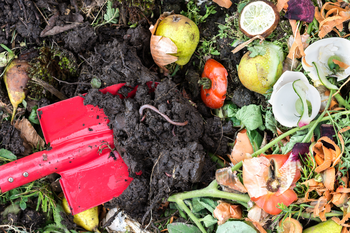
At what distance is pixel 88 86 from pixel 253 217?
4.91 feet

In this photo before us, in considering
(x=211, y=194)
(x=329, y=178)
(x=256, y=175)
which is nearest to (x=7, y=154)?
(x=211, y=194)

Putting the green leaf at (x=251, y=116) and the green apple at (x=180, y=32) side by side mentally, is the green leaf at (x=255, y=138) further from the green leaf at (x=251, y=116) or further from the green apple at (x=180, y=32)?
the green apple at (x=180, y=32)

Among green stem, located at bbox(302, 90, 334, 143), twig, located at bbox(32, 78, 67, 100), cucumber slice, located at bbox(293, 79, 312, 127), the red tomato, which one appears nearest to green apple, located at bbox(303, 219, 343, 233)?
green stem, located at bbox(302, 90, 334, 143)

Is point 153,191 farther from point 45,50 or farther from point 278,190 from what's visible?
point 45,50

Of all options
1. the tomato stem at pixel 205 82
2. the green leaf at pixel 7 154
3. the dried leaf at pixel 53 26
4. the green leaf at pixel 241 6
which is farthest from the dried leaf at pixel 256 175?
the green leaf at pixel 7 154

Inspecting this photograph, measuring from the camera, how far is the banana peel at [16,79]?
2.01 m

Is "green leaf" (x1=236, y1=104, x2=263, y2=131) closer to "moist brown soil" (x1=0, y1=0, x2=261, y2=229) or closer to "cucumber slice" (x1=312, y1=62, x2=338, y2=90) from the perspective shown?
"moist brown soil" (x1=0, y1=0, x2=261, y2=229)

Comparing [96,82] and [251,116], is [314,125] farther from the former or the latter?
[96,82]

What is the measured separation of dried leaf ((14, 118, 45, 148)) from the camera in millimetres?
2090

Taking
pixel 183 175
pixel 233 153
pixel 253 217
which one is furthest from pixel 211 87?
pixel 253 217

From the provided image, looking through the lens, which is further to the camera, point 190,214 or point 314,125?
point 190,214

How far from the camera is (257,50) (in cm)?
175

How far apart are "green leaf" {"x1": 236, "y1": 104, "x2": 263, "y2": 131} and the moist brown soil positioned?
69 mm

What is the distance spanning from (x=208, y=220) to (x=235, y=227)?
190 mm
